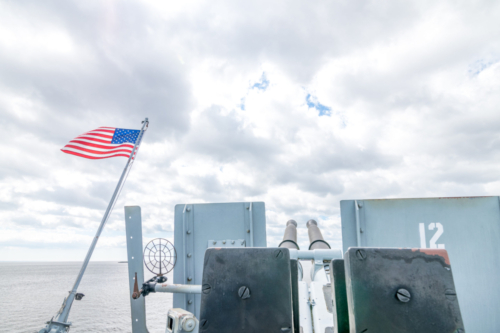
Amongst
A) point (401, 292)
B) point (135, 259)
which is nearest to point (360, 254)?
point (401, 292)

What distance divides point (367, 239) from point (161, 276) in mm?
2745

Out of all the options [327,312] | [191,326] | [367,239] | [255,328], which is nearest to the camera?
[255,328]

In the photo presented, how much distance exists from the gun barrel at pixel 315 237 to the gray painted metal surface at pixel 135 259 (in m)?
2.51

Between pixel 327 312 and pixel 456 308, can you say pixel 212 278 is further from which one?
pixel 327 312

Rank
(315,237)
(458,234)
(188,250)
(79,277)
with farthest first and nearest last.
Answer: (79,277)
(315,237)
(188,250)
(458,234)

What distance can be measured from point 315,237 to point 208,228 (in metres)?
1.76

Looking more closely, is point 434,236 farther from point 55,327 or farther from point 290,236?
point 55,327

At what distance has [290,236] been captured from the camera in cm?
538

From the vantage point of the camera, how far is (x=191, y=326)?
3721 mm

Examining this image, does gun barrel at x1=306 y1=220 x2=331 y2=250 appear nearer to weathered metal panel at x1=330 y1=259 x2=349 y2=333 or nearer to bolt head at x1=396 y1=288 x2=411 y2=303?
weathered metal panel at x1=330 y1=259 x2=349 y2=333

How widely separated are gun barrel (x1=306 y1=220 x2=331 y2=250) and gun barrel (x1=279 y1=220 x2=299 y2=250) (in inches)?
10.2

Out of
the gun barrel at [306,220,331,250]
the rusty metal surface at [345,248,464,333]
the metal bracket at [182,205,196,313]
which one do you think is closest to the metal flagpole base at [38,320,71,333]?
the metal bracket at [182,205,196,313]

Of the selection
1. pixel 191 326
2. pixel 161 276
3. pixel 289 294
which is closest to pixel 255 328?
pixel 289 294

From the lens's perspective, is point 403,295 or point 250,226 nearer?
point 403,295
